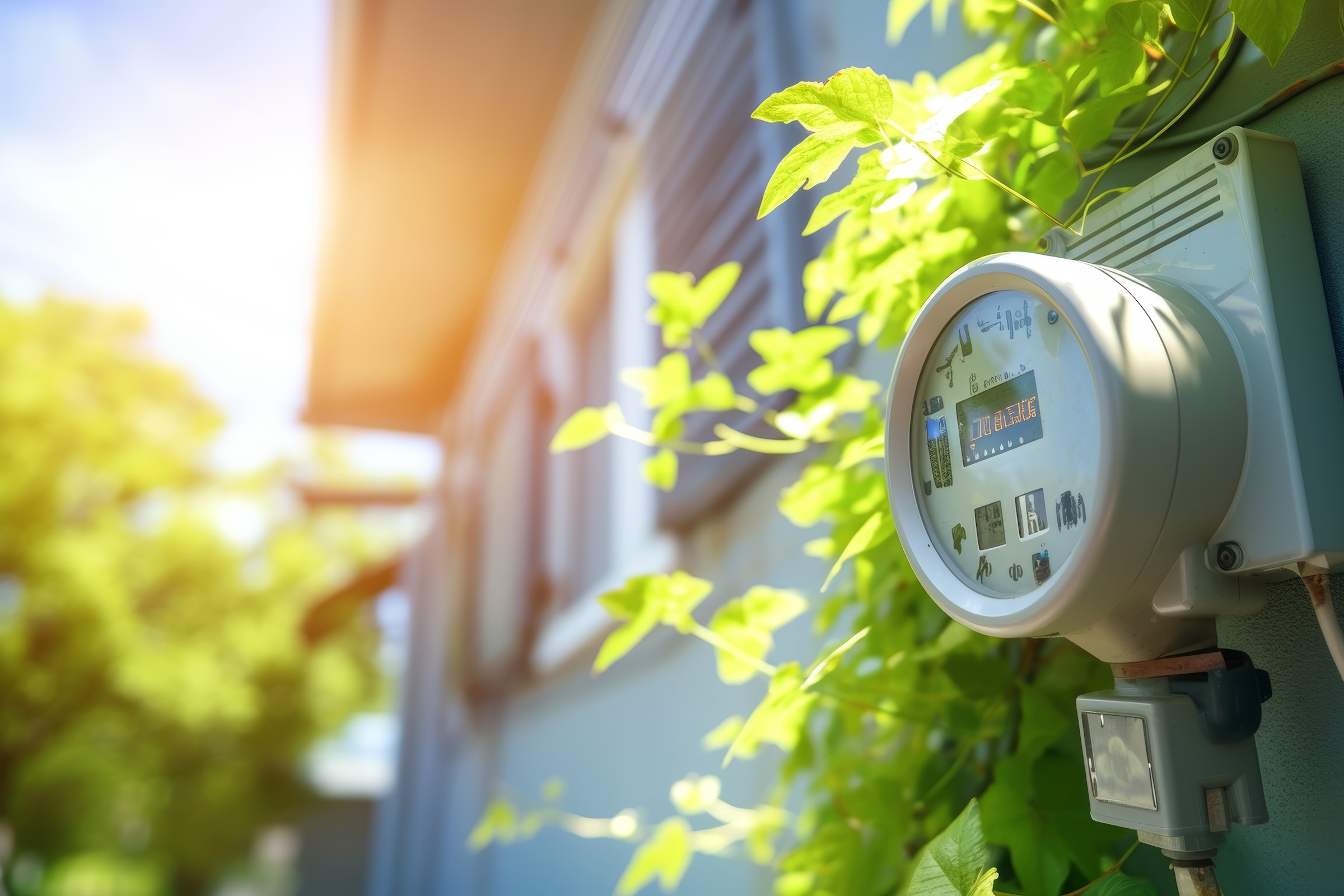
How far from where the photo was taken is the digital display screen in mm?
420

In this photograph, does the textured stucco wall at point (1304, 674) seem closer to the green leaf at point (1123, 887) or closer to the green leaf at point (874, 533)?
the green leaf at point (1123, 887)

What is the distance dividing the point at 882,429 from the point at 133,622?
10.6 meters

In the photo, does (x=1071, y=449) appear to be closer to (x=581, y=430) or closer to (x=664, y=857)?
(x=581, y=430)

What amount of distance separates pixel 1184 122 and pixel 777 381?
1.22ft

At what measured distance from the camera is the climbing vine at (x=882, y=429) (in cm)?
43

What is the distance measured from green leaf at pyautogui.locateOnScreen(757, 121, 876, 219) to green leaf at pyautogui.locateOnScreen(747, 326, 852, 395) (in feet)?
1.05

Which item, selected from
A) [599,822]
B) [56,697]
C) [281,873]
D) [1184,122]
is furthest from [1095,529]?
[281,873]

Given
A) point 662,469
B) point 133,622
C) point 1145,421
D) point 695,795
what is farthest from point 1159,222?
point 133,622

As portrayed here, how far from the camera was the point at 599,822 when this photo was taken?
1803mm

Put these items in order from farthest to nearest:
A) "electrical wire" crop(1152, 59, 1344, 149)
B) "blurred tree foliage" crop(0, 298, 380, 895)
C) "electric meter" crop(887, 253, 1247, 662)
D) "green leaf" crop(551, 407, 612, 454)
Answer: "blurred tree foliage" crop(0, 298, 380, 895) → "green leaf" crop(551, 407, 612, 454) → "electrical wire" crop(1152, 59, 1344, 149) → "electric meter" crop(887, 253, 1247, 662)

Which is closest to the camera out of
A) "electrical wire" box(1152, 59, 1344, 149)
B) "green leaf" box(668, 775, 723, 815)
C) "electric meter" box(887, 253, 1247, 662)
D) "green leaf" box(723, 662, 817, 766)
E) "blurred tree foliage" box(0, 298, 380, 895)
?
"electric meter" box(887, 253, 1247, 662)

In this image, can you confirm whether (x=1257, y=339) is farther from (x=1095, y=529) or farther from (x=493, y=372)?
(x=493, y=372)

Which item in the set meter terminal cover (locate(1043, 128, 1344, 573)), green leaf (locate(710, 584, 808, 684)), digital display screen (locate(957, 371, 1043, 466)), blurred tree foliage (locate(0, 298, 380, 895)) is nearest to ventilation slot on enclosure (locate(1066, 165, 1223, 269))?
meter terminal cover (locate(1043, 128, 1344, 573))

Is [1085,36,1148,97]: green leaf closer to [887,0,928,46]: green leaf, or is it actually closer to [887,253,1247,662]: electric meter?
[887,253,1247,662]: electric meter
